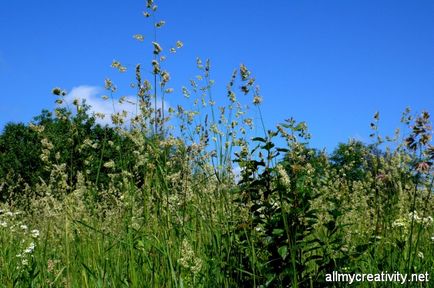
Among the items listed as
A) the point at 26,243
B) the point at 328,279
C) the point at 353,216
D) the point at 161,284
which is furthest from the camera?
the point at 26,243

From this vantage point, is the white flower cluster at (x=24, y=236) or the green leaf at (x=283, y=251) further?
the white flower cluster at (x=24, y=236)

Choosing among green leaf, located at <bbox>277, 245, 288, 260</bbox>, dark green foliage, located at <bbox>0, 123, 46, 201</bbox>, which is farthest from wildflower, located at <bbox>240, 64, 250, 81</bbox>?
dark green foliage, located at <bbox>0, 123, 46, 201</bbox>

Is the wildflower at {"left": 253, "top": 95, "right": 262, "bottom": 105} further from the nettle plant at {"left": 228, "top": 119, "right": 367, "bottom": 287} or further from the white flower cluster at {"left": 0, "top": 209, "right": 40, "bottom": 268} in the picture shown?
the white flower cluster at {"left": 0, "top": 209, "right": 40, "bottom": 268}

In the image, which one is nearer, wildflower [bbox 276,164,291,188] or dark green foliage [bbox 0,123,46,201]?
wildflower [bbox 276,164,291,188]

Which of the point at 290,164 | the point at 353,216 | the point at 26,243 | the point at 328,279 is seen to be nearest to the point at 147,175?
the point at 290,164

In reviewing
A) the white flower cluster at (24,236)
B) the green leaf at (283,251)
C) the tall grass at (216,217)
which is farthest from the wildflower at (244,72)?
→ the white flower cluster at (24,236)

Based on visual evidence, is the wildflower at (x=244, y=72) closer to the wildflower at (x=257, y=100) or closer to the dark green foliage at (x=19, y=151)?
the wildflower at (x=257, y=100)

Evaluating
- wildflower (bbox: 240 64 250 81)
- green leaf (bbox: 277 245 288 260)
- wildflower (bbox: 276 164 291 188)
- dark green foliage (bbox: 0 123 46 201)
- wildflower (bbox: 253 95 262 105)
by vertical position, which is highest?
dark green foliage (bbox: 0 123 46 201)

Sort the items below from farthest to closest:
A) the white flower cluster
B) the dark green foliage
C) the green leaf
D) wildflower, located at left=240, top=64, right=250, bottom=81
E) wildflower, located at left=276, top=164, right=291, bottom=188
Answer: the dark green foliage
the white flower cluster
wildflower, located at left=240, top=64, right=250, bottom=81
the green leaf
wildflower, located at left=276, top=164, right=291, bottom=188

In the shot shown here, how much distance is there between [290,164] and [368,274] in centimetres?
89

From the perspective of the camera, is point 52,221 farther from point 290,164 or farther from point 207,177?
point 290,164

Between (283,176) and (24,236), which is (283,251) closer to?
(283,176)

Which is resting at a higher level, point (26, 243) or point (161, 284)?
point (26, 243)

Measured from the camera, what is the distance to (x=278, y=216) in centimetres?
306
